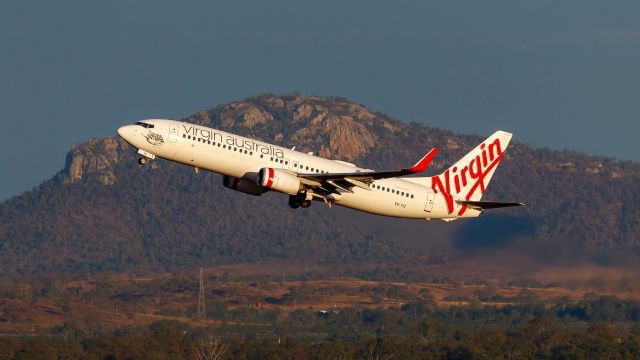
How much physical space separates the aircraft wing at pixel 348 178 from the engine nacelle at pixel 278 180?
926 mm

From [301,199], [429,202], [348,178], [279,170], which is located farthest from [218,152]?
[429,202]

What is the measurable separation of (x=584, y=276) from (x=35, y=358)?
7816cm

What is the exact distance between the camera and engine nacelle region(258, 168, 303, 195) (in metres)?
96.1

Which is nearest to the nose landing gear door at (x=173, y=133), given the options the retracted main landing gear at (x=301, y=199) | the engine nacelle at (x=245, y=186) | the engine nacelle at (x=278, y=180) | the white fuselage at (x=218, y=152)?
the white fuselage at (x=218, y=152)

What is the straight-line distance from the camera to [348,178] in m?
96.9

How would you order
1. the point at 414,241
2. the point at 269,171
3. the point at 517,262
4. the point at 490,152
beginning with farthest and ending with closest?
the point at 414,241 < the point at 517,262 < the point at 490,152 < the point at 269,171

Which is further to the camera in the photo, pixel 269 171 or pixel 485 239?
pixel 485 239

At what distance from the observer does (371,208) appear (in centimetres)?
10306

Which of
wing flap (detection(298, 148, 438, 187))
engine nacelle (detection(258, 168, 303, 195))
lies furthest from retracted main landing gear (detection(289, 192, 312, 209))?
wing flap (detection(298, 148, 438, 187))

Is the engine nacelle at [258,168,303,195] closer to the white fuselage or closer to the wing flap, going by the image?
the wing flap

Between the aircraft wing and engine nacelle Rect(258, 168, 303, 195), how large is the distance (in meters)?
0.93

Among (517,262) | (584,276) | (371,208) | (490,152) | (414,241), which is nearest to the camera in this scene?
(371,208)

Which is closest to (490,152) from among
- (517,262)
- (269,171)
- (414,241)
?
(269,171)

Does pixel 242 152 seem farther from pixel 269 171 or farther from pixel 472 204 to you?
pixel 472 204
